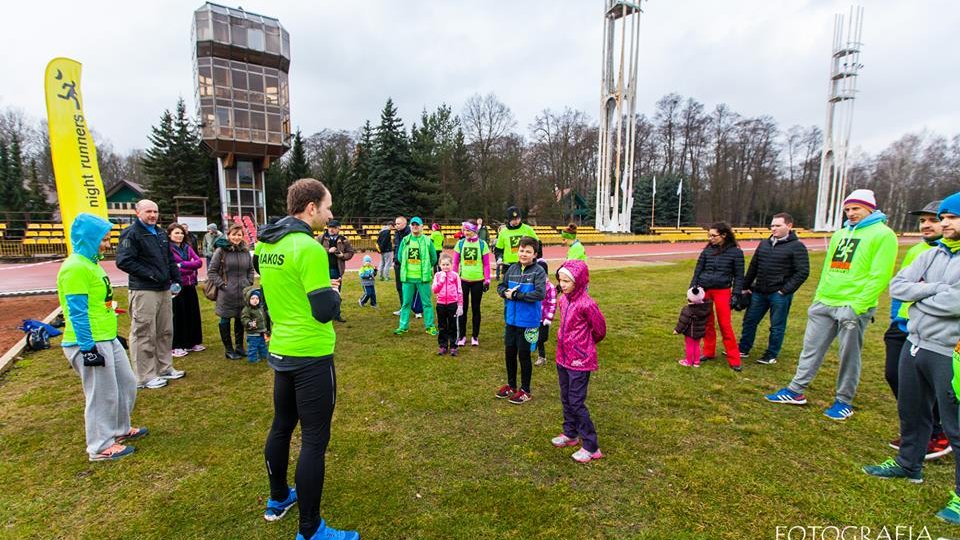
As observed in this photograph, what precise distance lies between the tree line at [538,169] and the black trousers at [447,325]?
95.0ft

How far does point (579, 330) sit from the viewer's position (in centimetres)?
351

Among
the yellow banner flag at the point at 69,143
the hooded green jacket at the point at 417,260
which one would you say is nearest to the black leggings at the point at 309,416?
the hooded green jacket at the point at 417,260

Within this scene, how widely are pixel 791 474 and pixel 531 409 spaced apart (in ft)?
7.22

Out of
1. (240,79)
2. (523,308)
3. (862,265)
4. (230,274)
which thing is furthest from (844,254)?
(240,79)

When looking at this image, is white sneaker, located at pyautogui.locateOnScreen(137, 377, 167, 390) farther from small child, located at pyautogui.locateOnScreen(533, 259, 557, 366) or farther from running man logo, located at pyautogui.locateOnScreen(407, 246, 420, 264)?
small child, located at pyautogui.locateOnScreen(533, 259, 557, 366)

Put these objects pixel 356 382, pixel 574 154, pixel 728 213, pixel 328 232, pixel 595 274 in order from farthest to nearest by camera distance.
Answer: pixel 728 213, pixel 574 154, pixel 595 274, pixel 328 232, pixel 356 382

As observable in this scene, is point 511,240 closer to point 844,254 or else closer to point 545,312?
point 545,312

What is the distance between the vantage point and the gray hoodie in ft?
9.11

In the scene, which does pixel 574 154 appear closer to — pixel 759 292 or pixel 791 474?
pixel 759 292

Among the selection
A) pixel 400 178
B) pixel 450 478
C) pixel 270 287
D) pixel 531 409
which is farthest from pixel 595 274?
pixel 400 178

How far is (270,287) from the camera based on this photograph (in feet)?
7.78

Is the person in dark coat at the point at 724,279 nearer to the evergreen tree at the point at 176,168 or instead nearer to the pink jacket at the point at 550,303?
the pink jacket at the point at 550,303

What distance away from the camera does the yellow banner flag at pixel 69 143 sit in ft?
23.4

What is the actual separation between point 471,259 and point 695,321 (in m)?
3.21
